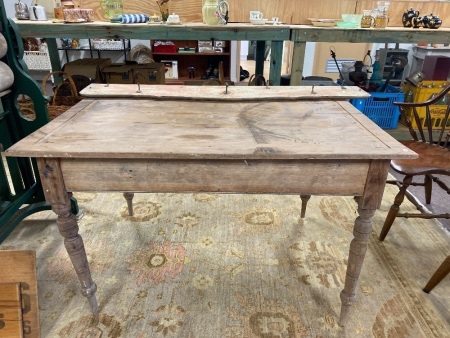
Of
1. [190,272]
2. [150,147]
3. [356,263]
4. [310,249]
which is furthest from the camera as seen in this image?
[310,249]

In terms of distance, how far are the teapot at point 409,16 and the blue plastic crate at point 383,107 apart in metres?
0.58


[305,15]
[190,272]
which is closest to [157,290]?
[190,272]

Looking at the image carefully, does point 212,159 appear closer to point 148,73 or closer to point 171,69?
point 148,73

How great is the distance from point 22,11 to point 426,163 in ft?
9.13

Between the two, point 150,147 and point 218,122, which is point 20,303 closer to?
point 150,147

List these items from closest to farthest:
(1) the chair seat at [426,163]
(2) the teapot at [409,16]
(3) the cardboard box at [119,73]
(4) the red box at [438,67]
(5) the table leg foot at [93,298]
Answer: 1. (5) the table leg foot at [93,298]
2. (1) the chair seat at [426,163]
3. (2) the teapot at [409,16]
4. (3) the cardboard box at [119,73]
5. (4) the red box at [438,67]

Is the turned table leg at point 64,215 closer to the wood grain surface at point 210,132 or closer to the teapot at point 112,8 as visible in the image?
the wood grain surface at point 210,132

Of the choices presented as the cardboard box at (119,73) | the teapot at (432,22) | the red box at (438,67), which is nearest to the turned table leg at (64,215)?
the cardboard box at (119,73)

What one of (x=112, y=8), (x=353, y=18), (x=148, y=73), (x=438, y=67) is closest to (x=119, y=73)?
(x=148, y=73)

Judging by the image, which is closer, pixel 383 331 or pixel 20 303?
pixel 20 303

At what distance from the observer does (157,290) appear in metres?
1.54

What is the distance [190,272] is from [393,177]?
1.87m

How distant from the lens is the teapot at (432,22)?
99.3 inches

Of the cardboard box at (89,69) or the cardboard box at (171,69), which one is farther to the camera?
the cardboard box at (171,69)
